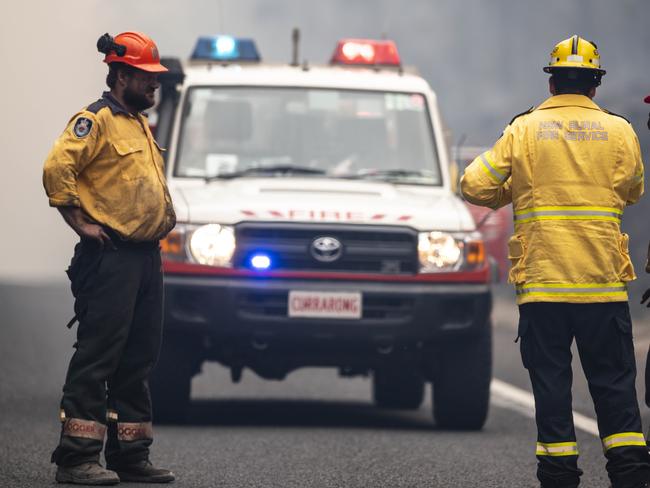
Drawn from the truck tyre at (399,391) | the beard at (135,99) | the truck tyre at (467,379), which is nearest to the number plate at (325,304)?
the truck tyre at (467,379)

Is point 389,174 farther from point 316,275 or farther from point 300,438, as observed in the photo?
point 300,438

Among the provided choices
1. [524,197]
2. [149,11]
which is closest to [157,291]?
[524,197]

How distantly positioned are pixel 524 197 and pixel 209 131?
420cm

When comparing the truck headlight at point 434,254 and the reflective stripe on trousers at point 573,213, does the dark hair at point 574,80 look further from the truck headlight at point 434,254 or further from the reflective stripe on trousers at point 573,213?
the truck headlight at point 434,254

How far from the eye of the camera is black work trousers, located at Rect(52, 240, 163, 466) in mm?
7234

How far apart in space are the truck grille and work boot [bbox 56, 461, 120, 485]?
2722 mm

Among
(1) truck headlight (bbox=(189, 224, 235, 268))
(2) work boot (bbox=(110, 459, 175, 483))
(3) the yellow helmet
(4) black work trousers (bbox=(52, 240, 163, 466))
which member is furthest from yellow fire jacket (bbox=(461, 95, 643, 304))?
(1) truck headlight (bbox=(189, 224, 235, 268))

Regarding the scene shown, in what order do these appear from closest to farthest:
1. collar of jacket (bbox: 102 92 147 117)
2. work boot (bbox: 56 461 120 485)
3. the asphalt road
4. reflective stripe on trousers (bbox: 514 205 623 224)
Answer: reflective stripe on trousers (bbox: 514 205 623 224) < work boot (bbox: 56 461 120 485) < collar of jacket (bbox: 102 92 147 117) < the asphalt road

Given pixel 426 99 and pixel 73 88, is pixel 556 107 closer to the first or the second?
pixel 426 99

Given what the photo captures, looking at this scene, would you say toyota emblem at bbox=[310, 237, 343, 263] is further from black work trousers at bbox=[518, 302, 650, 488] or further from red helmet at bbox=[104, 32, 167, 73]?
black work trousers at bbox=[518, 302, 650, 488]

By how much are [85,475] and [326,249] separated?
9.78 feet

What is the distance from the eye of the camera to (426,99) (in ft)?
37.0

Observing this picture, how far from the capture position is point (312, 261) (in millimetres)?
9797

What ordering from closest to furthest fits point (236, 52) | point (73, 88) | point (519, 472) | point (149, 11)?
point (519, 472), point (236, 52), point (149, 11), point (73, 88)
